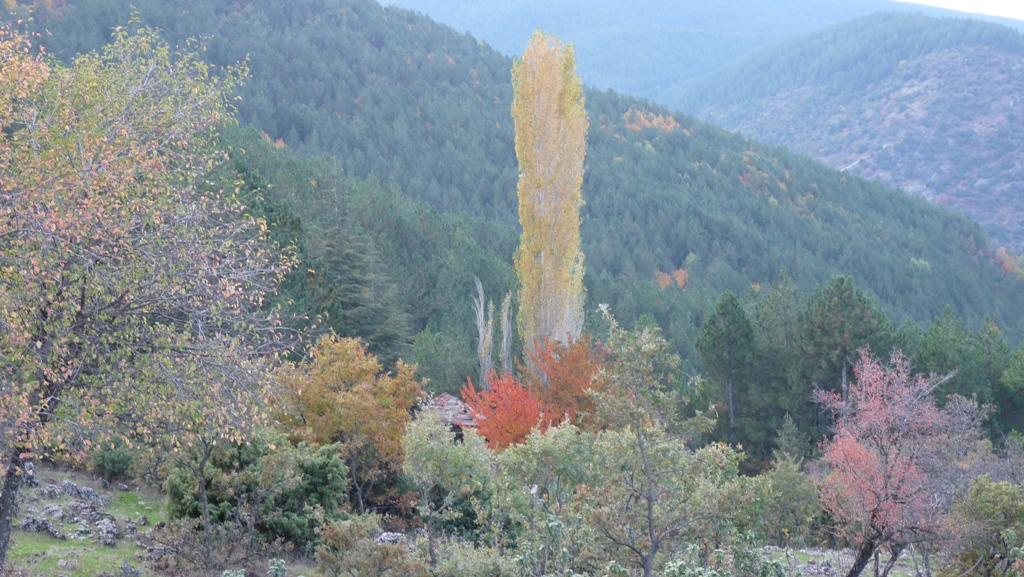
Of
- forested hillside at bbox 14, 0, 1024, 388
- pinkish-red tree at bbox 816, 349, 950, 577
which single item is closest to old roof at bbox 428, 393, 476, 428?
pinkish-red tree at bbox 816, 349, 950, 577

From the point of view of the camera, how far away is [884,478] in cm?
1302

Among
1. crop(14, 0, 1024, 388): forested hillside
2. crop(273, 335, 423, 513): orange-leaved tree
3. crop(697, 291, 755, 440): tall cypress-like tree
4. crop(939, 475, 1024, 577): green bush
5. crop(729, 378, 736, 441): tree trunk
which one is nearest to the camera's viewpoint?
crop(939, 475, 1024, 577): green bush

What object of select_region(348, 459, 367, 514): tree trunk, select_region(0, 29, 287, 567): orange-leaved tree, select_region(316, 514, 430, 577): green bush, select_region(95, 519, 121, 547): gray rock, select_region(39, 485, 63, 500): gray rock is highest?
select_region(0, 29, 287, 567): orange-leaved tree

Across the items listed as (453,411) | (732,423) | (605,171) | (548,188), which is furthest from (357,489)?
(605,171)

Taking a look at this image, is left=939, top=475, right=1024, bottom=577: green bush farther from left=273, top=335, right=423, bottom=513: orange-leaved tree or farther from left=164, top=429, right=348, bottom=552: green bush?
left=273, top=335, right=423, bottom=513: orange-leaved tree

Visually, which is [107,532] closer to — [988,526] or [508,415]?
[508,415]

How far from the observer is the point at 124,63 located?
10.8 m

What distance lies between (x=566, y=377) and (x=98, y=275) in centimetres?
1742

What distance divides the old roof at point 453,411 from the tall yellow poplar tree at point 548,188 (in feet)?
10.3

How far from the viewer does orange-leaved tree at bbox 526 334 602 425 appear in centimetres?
2422

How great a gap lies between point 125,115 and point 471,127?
10054 cm

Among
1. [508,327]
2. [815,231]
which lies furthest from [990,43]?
[508,327]

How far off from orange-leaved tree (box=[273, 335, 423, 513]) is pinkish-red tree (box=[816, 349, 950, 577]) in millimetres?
Result: 9133

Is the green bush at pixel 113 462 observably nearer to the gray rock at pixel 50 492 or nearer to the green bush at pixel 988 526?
the gray rock at pixel 50 492
